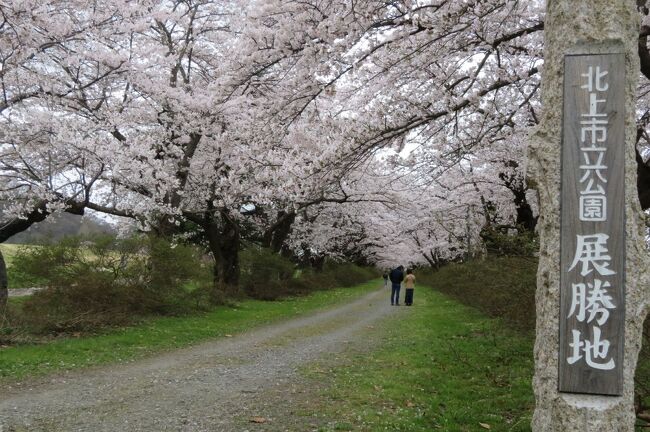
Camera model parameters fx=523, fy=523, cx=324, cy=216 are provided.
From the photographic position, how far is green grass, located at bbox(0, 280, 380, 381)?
7.71m

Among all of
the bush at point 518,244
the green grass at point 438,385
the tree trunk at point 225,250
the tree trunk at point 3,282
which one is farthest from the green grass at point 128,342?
the bush at point 518,244

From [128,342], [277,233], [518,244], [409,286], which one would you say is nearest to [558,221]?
[518,244]

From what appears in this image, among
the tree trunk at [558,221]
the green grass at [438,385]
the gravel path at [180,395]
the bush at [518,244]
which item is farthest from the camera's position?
the bush at [518,244]

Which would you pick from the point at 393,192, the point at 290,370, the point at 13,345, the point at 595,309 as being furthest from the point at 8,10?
the point at 393,192

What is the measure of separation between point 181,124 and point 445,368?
11.3 m

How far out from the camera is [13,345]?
8.84 m

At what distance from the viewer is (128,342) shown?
388 inches

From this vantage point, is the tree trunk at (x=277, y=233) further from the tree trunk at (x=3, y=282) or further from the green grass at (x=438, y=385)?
the tree trunk at (x=3, y=282)

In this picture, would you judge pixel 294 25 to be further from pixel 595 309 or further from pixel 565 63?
pixel 595 309

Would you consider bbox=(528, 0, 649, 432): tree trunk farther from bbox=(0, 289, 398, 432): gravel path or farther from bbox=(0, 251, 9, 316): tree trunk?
bbox=(0, 251, 9, 316): tree trunk

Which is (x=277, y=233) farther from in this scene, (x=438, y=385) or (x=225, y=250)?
(x=438, y=385)

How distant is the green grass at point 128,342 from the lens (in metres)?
7.71

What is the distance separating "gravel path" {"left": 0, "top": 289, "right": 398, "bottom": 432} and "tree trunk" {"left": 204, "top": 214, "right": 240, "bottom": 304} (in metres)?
9.12

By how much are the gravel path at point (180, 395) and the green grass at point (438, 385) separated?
64 cm
